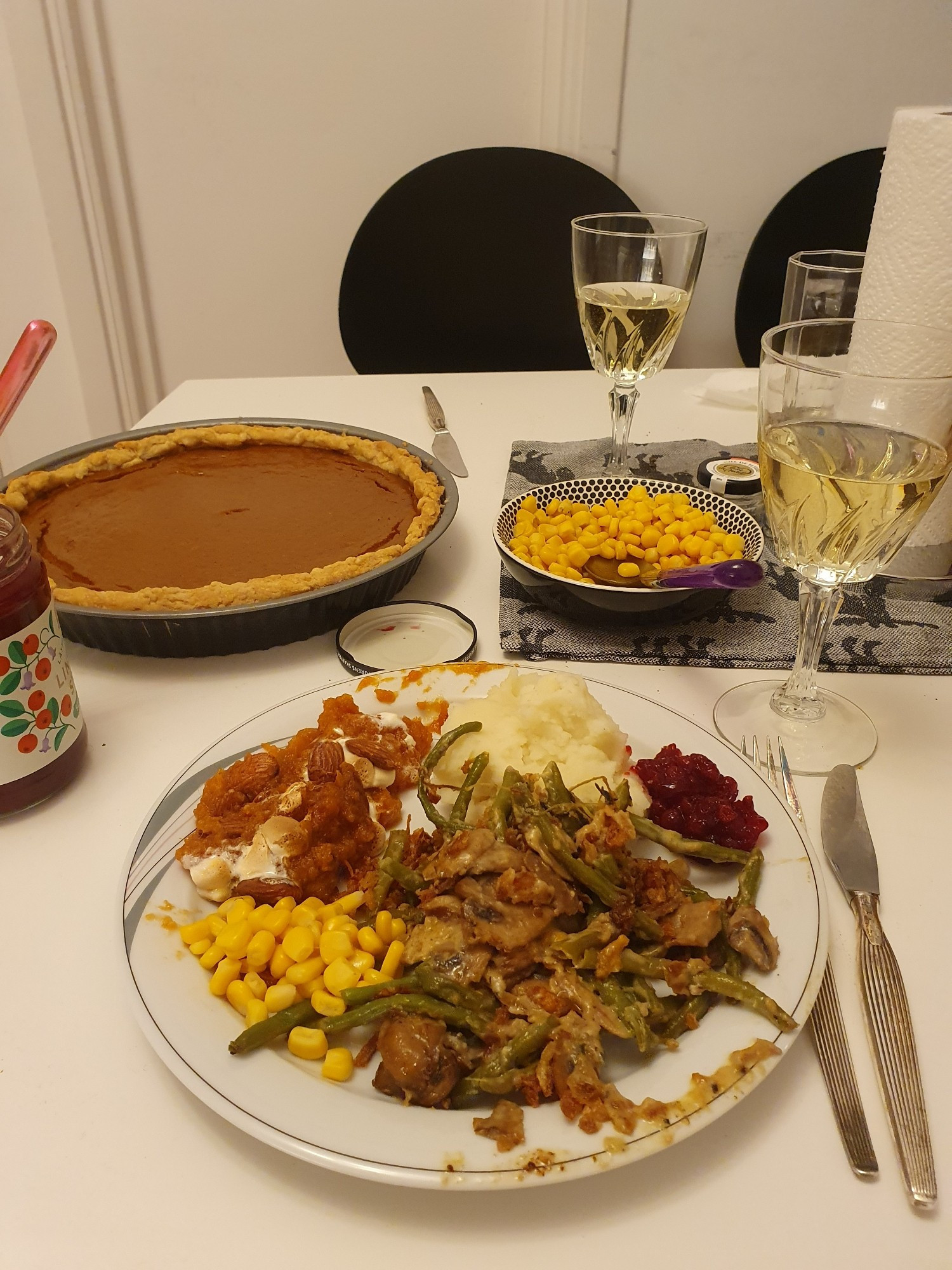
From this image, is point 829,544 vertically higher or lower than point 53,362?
higher

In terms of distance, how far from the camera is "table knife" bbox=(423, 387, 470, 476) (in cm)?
263

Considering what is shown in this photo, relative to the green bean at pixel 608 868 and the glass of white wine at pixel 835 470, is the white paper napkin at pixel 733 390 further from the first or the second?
the green bean at pixel 608 868

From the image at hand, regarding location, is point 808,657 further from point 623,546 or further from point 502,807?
point 502,807

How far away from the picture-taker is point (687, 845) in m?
1.29

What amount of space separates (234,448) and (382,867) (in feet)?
5.84

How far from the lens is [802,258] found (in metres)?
2.75

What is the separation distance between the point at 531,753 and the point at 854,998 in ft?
1.86

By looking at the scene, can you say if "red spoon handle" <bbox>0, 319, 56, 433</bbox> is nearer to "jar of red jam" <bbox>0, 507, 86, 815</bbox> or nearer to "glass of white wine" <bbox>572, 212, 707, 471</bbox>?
"jar of red jam" <bbox>0, 507, 86, 815</bbox>

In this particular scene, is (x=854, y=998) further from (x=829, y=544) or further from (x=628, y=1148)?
(x=829, y=544)

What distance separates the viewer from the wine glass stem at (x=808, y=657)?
160cm

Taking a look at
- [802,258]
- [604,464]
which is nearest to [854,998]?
[604,464]

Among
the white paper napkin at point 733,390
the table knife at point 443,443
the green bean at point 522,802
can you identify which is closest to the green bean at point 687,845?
the green bean at point 522,802

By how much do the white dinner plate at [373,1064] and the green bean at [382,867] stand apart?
24 centimetres

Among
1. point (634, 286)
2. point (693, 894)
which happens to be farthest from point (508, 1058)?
point (634, 286)
